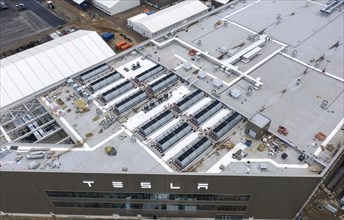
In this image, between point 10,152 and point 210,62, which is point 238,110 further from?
point 10,152

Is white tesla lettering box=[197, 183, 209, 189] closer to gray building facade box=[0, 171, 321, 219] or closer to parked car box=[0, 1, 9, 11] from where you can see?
gray building facade box=[0, 171, 321, 219]

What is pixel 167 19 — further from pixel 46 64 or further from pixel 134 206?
pixel 134 206

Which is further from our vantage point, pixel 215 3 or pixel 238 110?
pixel 215 3

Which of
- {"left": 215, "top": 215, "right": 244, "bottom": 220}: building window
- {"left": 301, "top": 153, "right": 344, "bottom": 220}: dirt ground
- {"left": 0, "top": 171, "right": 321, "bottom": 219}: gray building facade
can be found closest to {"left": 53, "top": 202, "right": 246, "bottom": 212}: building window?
{"left": 0, "top": 171, "right": 321, "bottom": 219}: gray building facade

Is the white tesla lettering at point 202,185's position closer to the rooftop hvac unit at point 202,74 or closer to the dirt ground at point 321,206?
the rooftop hvac unit at point 202,74

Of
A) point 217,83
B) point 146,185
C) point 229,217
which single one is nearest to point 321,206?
point 229,217

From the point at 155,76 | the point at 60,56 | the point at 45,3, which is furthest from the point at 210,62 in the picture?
the point at 45,3

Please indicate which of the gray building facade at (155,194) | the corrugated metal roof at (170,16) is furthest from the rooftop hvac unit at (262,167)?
the corrugated metal roof at (170,16)
